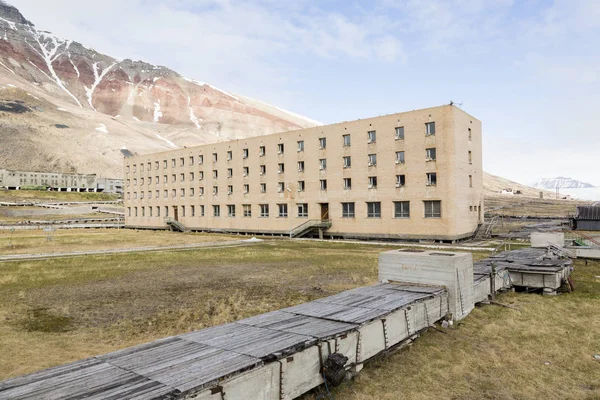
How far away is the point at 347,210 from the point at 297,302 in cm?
3525

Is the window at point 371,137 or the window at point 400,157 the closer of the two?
the window at point 400,157

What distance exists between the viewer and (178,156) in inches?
2832

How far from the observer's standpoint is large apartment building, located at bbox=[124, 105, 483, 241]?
4259 centimetres

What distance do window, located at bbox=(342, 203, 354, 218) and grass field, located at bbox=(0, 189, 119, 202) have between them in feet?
413

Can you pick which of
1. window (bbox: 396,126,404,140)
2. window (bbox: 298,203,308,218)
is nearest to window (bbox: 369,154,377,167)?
window (bbox: 396,126,404,140)

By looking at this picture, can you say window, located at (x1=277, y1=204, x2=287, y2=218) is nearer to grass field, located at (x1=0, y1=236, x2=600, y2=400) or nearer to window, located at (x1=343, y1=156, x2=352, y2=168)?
window, located at (x1=343, y1=156, x2=352, y2=168)

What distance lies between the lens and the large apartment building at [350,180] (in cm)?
4259

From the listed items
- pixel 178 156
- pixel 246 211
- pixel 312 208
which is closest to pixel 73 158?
pixel 178 156

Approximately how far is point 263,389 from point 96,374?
9.48 ft

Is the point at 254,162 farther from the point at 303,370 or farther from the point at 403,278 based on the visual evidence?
the point at 303,370

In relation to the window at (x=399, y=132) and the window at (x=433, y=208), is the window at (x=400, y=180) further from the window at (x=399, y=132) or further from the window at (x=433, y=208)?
the window at (x=399, y=132)

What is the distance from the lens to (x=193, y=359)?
6789 mm

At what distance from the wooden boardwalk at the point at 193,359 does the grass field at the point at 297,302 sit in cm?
A: 138

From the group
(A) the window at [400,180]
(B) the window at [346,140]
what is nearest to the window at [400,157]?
(A) the window at [400,180]
